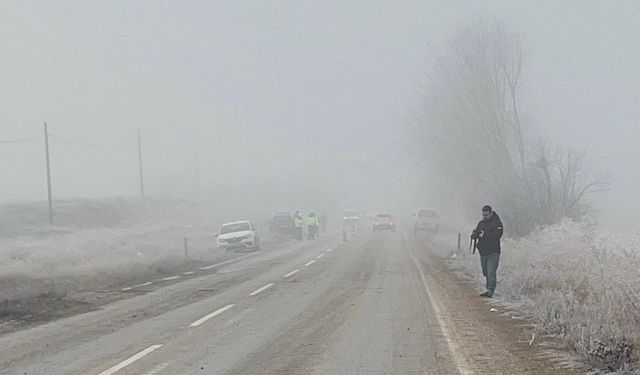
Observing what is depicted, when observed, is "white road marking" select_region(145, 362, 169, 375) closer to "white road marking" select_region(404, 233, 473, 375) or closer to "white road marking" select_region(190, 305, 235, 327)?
"white road marking" select_region(190, 305, 235, 327)

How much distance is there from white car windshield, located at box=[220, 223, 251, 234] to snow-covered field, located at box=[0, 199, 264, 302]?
1.08 m

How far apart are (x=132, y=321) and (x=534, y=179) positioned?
23.4 meters

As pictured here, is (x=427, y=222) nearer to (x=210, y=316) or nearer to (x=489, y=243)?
(x=489, y=243)

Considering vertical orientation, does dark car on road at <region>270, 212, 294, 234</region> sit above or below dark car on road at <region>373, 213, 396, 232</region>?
above

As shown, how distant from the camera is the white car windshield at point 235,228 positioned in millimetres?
36688

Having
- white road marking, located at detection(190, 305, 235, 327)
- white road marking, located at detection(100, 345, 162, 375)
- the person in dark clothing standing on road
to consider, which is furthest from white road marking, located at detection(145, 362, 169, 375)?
the person in dark clothing standing on road

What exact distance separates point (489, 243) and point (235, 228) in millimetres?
23201

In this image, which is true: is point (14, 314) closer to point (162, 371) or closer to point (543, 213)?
point (162, 371)

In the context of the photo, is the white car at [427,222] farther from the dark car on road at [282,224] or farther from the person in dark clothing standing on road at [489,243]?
the person in dark clothing standing on road at [489,243]

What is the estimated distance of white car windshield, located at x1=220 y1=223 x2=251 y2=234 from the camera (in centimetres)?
3669

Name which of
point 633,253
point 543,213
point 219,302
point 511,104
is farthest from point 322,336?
point 511,104

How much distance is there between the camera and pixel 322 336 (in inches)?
397

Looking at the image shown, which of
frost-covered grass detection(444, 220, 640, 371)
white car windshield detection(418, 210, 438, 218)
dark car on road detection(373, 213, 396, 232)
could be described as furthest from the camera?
dark car on road detection(373, 213, 396, 232)

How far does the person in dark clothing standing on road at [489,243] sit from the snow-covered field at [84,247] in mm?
9422
